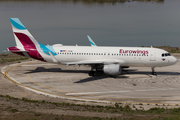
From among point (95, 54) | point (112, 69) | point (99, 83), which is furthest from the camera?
point (95, 54)

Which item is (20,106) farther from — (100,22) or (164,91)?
(100,22)

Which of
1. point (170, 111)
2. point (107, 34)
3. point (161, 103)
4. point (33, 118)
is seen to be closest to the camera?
point (33, 118)

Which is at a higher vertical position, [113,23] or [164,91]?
[113,23]

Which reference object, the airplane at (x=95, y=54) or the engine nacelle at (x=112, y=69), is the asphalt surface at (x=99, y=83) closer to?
the engine nacelle at (x=112, y=69)

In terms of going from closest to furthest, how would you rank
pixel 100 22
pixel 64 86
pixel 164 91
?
1. pixel 164 91
2. pixel 64 86
3. pixel 100 22

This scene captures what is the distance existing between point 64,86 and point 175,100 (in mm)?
14879

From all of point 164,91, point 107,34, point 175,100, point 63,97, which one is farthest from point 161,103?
point 107,34

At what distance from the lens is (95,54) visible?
4103 centimetres

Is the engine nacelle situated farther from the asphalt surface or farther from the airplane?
the asphalt surface

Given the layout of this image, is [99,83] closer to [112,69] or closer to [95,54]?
[112,69]

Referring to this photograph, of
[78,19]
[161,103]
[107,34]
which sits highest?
[78,19]

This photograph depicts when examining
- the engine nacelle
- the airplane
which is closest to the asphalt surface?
the engine nacelle

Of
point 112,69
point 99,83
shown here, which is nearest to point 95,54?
point 112,69

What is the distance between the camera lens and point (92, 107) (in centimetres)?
2630
